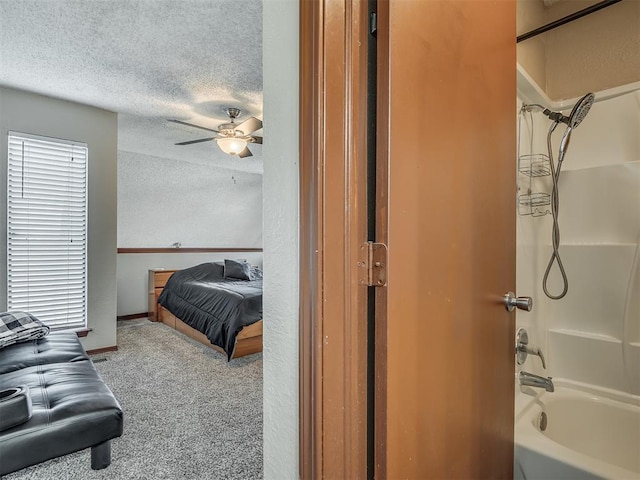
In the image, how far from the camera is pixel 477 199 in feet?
3.34

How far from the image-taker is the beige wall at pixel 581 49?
186 centimetres

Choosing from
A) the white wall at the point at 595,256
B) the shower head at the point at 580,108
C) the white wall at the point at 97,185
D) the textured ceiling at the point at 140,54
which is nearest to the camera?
the shower head at the point at 580,108

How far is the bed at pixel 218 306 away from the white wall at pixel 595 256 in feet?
7.88

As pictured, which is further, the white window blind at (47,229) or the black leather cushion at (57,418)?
the white window blind at (47,229)

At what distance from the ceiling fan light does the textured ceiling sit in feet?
1.08

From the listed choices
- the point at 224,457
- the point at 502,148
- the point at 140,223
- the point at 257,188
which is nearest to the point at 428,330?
the point at 502,148

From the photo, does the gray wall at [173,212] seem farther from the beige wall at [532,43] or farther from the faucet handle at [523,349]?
the faucet handle at [523,349]

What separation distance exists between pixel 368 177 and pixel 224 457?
1843 mm

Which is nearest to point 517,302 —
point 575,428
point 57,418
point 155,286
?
point 575,428

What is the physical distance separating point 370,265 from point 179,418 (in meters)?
2.18

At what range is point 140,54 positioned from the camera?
2.46 metres

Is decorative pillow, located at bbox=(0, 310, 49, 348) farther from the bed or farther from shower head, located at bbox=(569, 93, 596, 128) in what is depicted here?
shower head, located at bbox=(569, 93, 596, 128)

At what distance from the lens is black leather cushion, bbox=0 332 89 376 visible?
6.81ft

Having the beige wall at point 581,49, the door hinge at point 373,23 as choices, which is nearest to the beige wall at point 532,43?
the beige wall at point 581,49
